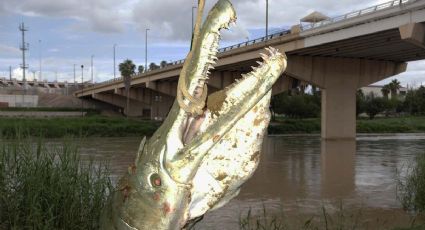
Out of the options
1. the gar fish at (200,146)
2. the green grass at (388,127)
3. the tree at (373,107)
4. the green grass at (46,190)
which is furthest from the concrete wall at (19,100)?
the gar fish at (200,146)

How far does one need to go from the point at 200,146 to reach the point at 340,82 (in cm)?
4546

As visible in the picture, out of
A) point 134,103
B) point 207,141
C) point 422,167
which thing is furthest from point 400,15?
point 134,103

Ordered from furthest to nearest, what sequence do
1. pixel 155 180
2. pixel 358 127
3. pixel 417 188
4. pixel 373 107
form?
1. pixel 373 107
2. pixel 358 127
3. pixel 417 188
4. pixel 155 180

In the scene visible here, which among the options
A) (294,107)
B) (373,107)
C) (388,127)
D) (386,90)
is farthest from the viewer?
(386,90)

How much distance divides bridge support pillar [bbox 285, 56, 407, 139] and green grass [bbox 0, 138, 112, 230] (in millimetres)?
40000

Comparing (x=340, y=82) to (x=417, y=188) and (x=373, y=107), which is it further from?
(x=373, y=107)

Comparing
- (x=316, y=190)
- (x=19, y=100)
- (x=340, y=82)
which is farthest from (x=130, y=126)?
(x=19, y=100)

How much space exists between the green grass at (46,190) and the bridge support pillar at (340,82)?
131 feet

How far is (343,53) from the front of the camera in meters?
43.1

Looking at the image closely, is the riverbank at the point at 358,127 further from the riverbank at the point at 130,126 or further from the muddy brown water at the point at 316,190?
the muddy brown water at the point at 316,190

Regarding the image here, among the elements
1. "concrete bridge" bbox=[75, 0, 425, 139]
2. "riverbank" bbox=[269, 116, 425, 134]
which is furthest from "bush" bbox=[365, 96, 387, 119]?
"concrete bridge" bbox=[75, 0, 425, 139]

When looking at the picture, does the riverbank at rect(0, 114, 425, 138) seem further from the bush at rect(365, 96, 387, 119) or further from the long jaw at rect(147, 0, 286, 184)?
the long jaw at rect(147, 0, 286, 184)

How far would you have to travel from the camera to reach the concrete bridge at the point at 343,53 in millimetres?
30438

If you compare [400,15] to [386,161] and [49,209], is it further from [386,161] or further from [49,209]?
[49,209]
